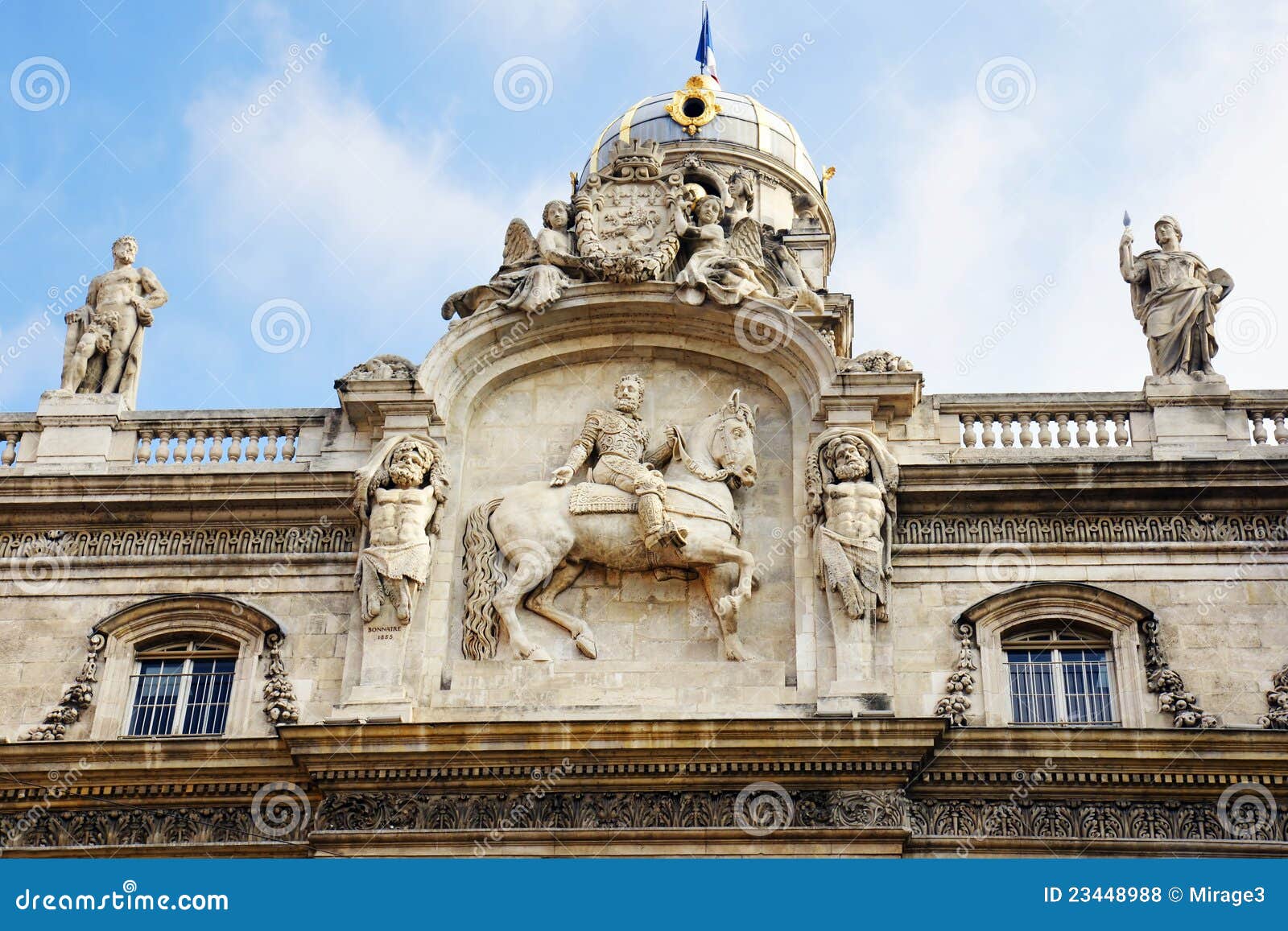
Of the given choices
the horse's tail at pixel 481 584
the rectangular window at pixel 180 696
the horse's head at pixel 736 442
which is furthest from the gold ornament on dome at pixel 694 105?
the rectangular window at pixel 180 696

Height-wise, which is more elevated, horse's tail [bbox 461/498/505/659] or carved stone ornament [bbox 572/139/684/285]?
carved stone ornament [bbox 572/139/684/285]

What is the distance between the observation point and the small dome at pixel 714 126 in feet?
105

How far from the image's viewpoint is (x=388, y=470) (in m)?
20.3

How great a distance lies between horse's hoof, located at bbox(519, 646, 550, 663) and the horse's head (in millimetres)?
2649

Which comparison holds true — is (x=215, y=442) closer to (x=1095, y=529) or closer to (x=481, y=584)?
(x=481, y=584)

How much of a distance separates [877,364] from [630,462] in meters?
2.78

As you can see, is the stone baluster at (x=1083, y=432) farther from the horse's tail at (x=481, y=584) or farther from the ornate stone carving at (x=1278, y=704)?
the horse's tail at (x=481, y=584)

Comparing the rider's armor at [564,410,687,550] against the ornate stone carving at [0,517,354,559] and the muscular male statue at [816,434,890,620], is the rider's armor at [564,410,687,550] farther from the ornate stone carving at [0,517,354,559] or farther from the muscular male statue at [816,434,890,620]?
the ornate stone carving at [0,517,354,559]

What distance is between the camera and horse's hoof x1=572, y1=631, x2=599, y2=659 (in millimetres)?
19547

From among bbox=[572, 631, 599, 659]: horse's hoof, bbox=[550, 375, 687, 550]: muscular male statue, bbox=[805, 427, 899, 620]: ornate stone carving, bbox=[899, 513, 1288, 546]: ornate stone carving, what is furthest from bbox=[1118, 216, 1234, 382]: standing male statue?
bbox=[572, 631, 599, 659]: horse's hoof

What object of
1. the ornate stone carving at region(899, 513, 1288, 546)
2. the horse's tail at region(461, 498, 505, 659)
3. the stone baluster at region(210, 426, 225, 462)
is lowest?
the horse's tail at region(461, 498, 505, 659)

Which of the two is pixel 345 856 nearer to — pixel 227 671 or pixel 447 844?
pixel 447 844

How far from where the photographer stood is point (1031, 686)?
63.6 feet

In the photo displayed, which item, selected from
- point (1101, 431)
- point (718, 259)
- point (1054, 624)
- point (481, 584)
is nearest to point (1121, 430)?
point (1101, 431)
